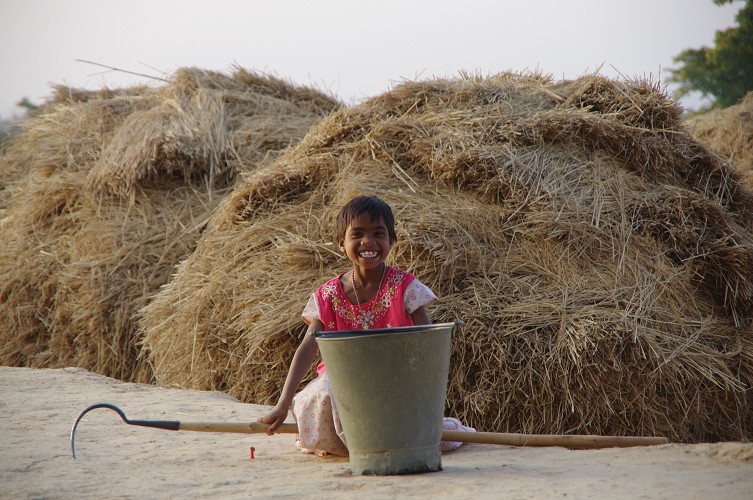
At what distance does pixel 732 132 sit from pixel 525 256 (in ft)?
11.6

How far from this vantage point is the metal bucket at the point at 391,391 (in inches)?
97.3

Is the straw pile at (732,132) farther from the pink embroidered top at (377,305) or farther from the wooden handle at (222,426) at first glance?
the wooden handle at (222,426)

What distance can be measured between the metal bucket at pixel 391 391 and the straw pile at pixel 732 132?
14.3ft

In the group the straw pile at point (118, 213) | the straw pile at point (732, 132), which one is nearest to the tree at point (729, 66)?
the straw pile at point (732, 132)

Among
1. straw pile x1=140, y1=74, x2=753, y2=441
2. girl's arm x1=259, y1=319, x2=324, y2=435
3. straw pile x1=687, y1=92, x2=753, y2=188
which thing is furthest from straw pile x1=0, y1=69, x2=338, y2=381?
straw pile x1=687, y1=92, x2=753, y2=188

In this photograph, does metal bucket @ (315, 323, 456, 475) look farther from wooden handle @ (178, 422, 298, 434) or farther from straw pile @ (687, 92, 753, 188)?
straw pile @ (687, 92, 753, 188)

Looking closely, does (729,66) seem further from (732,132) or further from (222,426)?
(222,426)

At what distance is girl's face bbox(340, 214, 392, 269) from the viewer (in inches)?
117

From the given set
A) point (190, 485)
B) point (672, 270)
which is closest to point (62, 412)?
point (190, 485)

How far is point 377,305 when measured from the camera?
306 cm

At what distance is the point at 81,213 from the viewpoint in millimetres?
5887

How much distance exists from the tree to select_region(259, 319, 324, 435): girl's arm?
1384 cm

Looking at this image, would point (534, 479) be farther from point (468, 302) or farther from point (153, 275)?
point (153, 275)

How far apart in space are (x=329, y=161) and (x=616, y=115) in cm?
155
